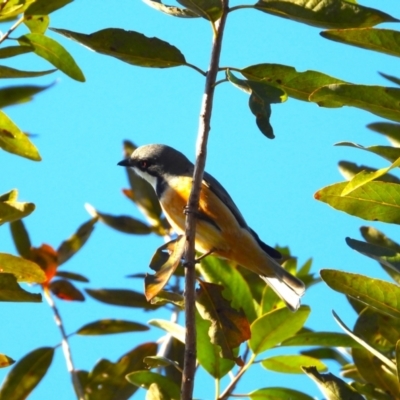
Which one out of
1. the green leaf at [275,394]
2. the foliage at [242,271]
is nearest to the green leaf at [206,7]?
the foliage at [242,271]

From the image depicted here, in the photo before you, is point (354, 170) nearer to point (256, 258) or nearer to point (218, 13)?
point (256, 258)

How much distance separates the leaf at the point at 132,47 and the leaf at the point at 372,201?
804 millimetres

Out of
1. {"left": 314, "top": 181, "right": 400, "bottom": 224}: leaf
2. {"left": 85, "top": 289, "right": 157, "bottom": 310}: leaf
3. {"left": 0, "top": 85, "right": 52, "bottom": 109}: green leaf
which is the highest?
{"left": 0, "top": 85, "right": 52, "bottom": 109}: green leaf

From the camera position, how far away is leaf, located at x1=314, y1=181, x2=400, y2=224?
9.25 feet

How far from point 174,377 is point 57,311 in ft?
2.38

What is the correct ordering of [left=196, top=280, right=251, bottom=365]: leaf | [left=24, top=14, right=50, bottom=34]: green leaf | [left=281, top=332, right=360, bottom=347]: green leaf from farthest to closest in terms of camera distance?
[left=281, top=332, right=360, bottom=347]: green leaf
[left=24, top=14, right=50, bottom=34]: green leaf
[left=196, top=280, right=251, bottom=365]: leaf

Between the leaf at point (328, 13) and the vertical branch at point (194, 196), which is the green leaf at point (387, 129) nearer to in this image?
the leaf at point (328, 13)

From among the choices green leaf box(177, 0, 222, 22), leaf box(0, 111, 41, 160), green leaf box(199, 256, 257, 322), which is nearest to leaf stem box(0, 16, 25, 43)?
leaf box(0, 111, 41, 160)

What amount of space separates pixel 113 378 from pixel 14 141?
1442 mm

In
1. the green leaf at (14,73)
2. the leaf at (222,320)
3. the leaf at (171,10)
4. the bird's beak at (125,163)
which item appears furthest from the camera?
the bird's beak at (125,163)

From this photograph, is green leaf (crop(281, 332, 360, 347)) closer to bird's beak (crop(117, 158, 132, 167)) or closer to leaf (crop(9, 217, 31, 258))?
leaf (crop(9, 217, 31, 258))

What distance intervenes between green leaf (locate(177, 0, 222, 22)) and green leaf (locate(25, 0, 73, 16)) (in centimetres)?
67

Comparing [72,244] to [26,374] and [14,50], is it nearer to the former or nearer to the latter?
[26,374]

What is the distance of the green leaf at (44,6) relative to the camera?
10.2 feet
